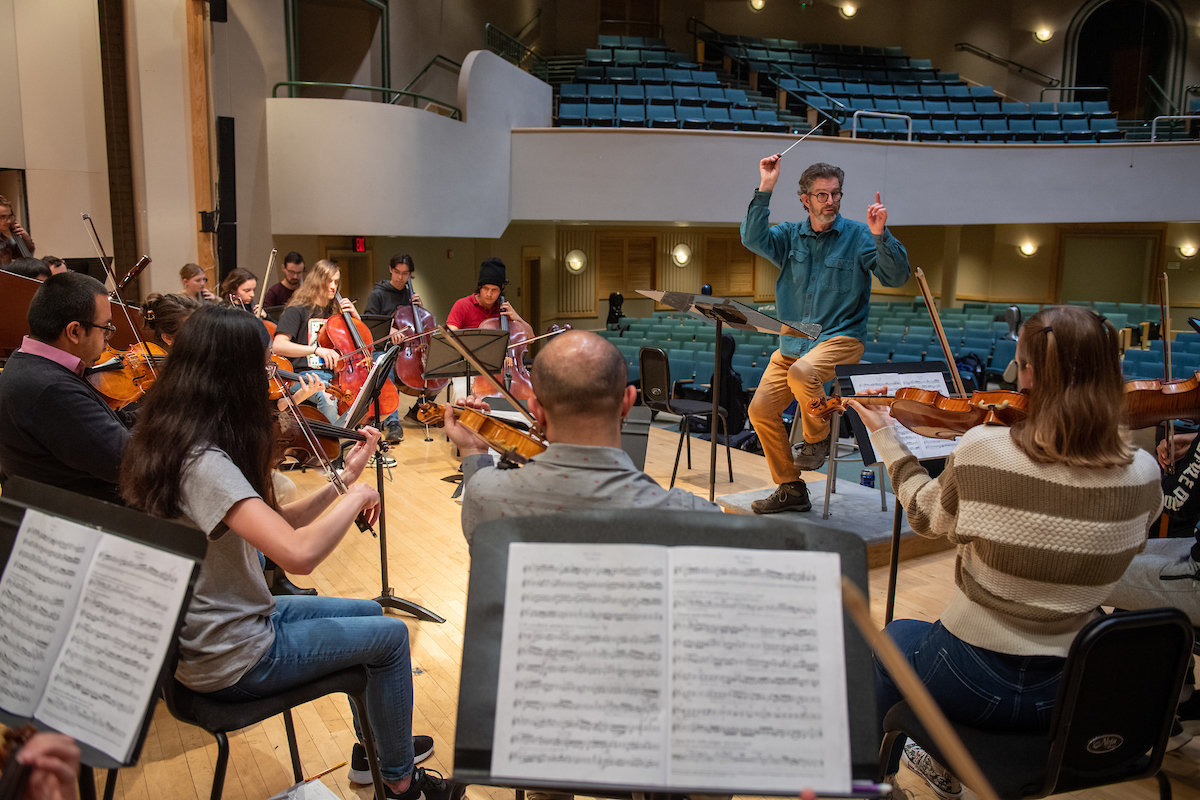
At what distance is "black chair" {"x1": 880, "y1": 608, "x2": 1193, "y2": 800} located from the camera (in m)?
1.54

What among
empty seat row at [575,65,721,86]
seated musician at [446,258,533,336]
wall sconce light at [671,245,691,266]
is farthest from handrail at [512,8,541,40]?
seated musician at [446,258,533,336]

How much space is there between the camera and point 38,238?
23.6 feet

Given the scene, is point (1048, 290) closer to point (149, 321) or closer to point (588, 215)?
point (588, 215)

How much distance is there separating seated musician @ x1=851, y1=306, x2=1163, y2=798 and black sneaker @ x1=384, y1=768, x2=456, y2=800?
4.24 ft

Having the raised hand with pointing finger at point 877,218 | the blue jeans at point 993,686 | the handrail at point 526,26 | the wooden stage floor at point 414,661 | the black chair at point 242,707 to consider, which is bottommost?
the wooden stage floor at point 414,661

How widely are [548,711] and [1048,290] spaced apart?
17303 millimetres

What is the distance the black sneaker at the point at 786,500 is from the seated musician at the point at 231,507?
244cm

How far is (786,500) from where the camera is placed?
13.3 ft

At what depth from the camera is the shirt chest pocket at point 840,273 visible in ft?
12.6

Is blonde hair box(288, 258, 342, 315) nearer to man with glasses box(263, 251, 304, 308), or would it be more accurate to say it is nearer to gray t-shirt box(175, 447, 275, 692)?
man with glasses box(263, 251, 304, 308)

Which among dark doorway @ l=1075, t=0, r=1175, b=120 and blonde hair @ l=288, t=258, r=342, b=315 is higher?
dark doorway @ l=1075, t=0, r=1175, b=120

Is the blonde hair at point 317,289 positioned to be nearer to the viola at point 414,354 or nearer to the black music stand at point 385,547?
the viola at point 414,354

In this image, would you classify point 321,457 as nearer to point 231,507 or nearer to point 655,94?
point 231,507

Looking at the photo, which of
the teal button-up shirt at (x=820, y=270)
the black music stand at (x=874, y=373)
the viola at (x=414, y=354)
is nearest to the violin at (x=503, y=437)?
the black music stand at (x=874, y=373)
